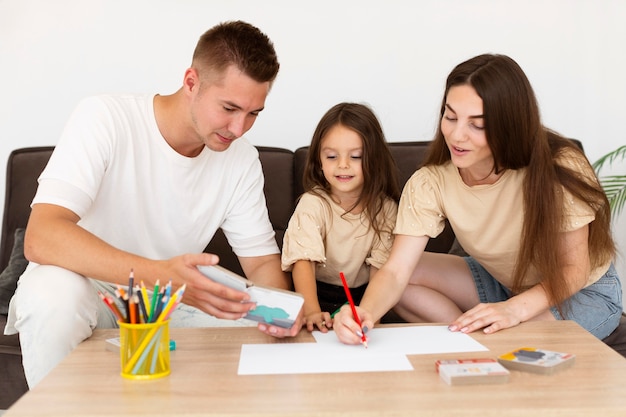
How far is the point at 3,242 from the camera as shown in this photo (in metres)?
2.66

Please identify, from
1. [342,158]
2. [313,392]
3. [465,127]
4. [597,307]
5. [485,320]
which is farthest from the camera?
[342,158]

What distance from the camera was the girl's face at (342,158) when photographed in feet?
7.45

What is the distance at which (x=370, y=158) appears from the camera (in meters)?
2.31

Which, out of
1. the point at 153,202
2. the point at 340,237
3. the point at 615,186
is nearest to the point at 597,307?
the point at 340,237

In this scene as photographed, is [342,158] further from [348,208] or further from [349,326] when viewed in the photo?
[349,326]

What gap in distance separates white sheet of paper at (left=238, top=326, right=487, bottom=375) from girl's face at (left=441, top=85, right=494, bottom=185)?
49 cm

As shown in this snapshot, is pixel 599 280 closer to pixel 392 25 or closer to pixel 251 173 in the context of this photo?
pixel 251 173

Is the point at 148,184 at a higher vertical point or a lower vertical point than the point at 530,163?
lower

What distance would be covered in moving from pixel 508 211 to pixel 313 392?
1.04 meters

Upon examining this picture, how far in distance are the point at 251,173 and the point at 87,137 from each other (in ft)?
1.64

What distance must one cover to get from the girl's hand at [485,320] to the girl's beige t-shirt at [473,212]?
0.39 meters

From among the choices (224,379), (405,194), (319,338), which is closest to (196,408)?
(224,379)

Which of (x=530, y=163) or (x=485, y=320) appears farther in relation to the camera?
(x=530, y=163)

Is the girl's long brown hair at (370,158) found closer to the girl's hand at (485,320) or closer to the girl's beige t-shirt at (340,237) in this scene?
the girl's beige t-shirt at (340,237)
